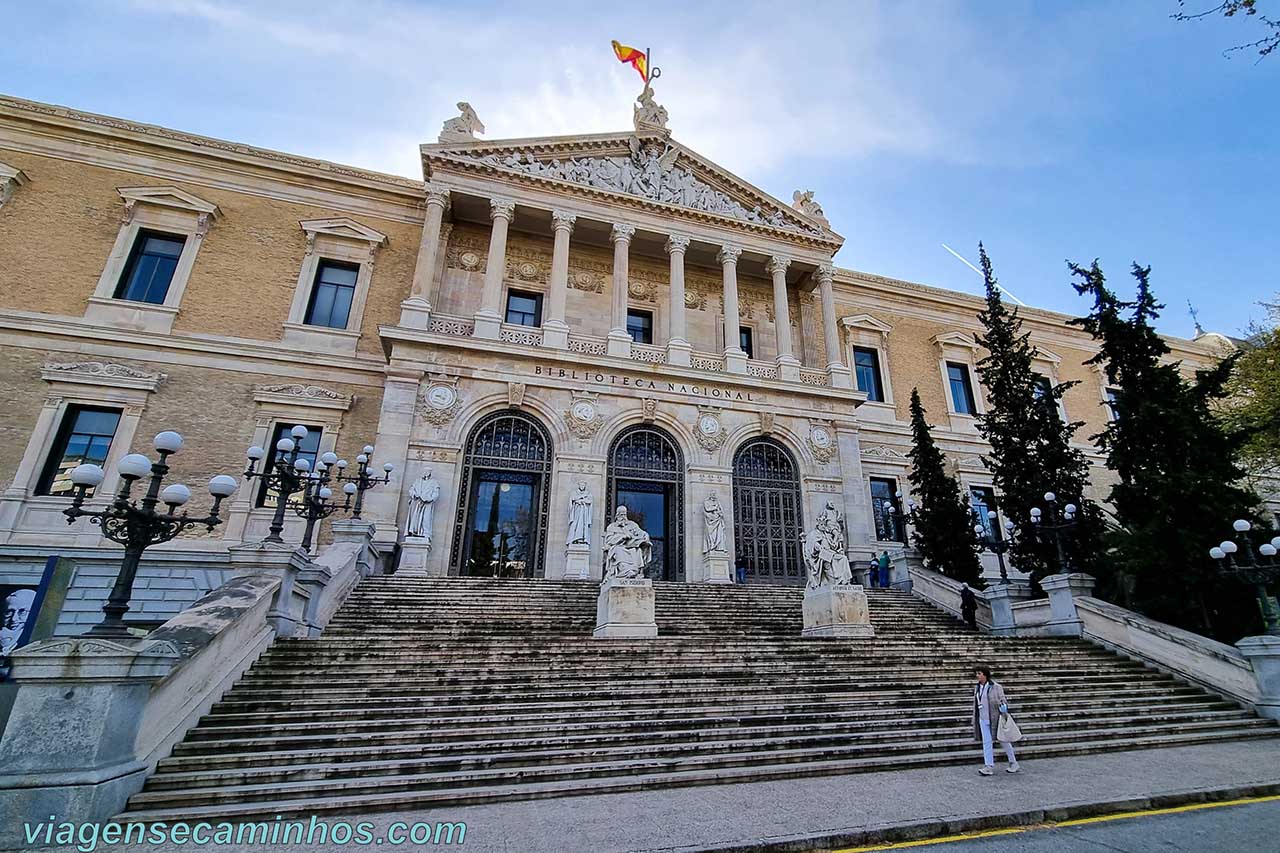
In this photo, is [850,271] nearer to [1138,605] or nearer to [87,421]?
[1138,605]

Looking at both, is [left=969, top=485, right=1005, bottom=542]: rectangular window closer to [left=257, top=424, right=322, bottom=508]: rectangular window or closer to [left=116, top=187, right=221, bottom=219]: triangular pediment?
[left=257, top=424, right=322, bottom=508]: rectangular window

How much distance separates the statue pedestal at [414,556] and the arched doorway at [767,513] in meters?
8.51

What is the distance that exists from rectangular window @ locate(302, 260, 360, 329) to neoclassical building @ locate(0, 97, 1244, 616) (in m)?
0.07

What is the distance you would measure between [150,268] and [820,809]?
22.0 metres

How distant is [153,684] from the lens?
17.7ft

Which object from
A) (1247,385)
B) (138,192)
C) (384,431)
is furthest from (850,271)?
(138,192)

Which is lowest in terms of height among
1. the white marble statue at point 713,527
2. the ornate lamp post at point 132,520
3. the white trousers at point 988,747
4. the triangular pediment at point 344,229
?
the white trousers at point 988,747

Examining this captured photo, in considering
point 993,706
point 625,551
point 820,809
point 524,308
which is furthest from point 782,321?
point 820,809

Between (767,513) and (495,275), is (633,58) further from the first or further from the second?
(767,513)

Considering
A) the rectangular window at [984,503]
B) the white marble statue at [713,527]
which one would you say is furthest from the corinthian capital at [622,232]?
the rectangular window at [984,503]

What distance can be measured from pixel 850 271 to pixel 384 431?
18.9m

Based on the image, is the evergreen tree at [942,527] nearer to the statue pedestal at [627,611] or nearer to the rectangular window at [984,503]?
the rectangular window at [984,503]

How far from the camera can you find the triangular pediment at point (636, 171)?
1948 cm

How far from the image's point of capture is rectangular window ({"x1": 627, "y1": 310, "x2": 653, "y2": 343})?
21703 millimetres
